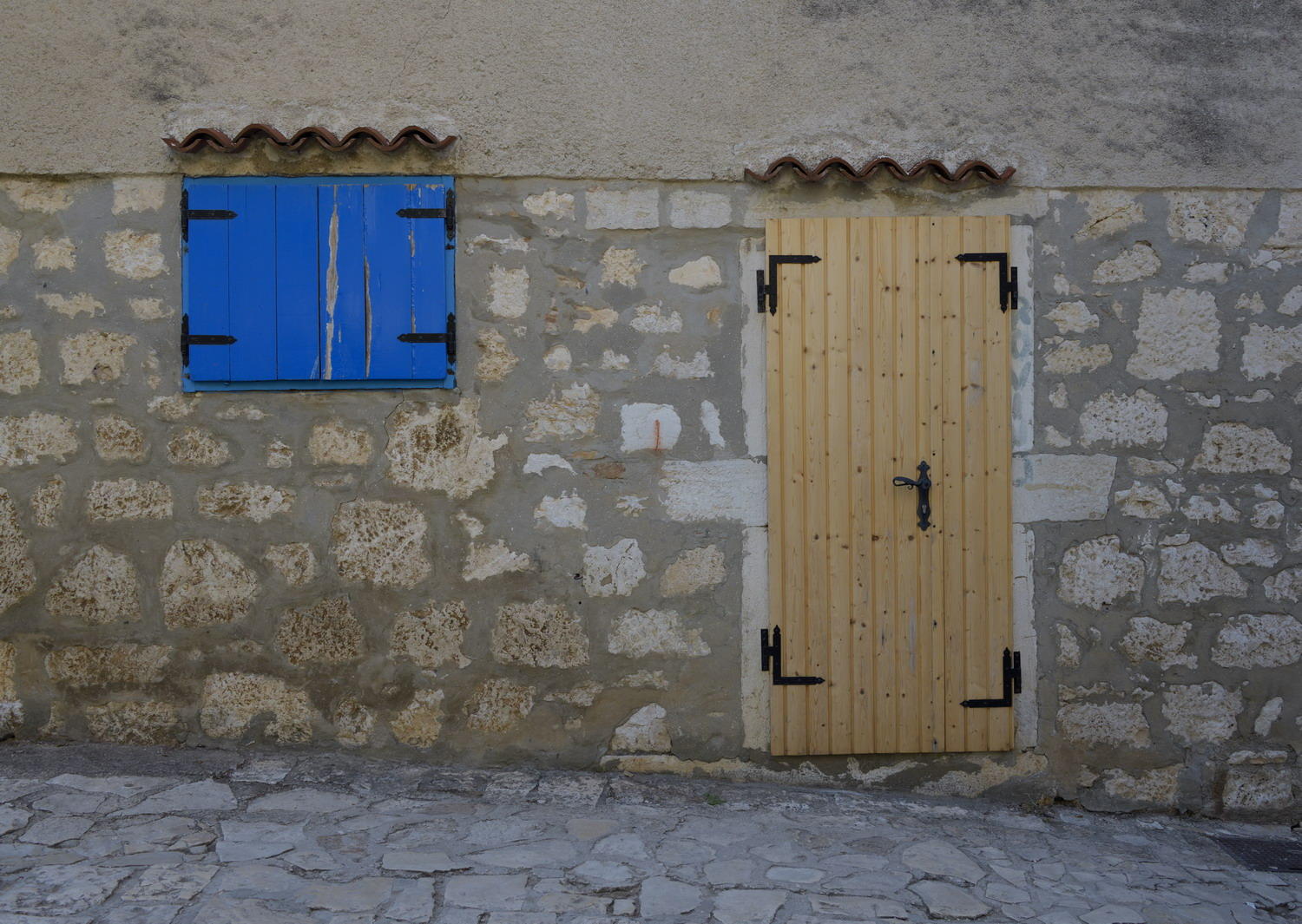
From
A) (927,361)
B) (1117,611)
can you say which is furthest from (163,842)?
(1117,611)

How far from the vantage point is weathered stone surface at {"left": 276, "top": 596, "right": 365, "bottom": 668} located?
3811 mm

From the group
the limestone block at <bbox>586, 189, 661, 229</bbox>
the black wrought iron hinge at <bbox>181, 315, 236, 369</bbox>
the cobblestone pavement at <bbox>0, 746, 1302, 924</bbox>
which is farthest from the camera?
the limestone block at <bbox>586, 189, 661, 229</bbox>

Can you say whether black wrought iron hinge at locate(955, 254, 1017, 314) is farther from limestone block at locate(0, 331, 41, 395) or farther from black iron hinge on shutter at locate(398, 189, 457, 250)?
limestone block at locate(0, 331, 41, 395)

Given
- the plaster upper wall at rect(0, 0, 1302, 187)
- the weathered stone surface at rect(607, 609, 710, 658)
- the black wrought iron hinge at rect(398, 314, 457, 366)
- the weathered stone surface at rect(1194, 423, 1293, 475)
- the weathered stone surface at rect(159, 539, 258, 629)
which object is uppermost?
the plaster upper wall at rect(0, 0, 1302, 187)

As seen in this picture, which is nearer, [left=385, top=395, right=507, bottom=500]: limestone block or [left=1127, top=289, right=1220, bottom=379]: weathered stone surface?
[left=385, top=395, right=507, bottom=500]: limestone block

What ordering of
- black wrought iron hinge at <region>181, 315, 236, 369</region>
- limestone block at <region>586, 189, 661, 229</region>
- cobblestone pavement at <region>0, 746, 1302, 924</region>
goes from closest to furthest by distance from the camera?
cobblestone pavement at <region>0, 746, 1302, 924</region> → black wrought iron hinge at <region>181, 315, 236, 369</region> → limestone block at <region>586, 189, 661, 229</region>

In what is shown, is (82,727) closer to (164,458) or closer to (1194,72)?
(164,458)

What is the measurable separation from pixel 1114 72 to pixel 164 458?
374 cm

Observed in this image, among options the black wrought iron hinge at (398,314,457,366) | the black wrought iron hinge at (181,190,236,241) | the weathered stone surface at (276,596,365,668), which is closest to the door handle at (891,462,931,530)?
the black wrought iron hinge at (398,314,457,366)

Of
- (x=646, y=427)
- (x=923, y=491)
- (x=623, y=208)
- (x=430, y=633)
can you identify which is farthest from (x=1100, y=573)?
(x=430, y=633)

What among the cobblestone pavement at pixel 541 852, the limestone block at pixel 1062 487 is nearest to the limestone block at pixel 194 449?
the cobblestone pavement at pixel 541 852

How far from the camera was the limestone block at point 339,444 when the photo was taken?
3811 mm

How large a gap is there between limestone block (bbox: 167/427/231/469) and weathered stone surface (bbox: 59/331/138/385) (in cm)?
31

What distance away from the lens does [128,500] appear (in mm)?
3799
